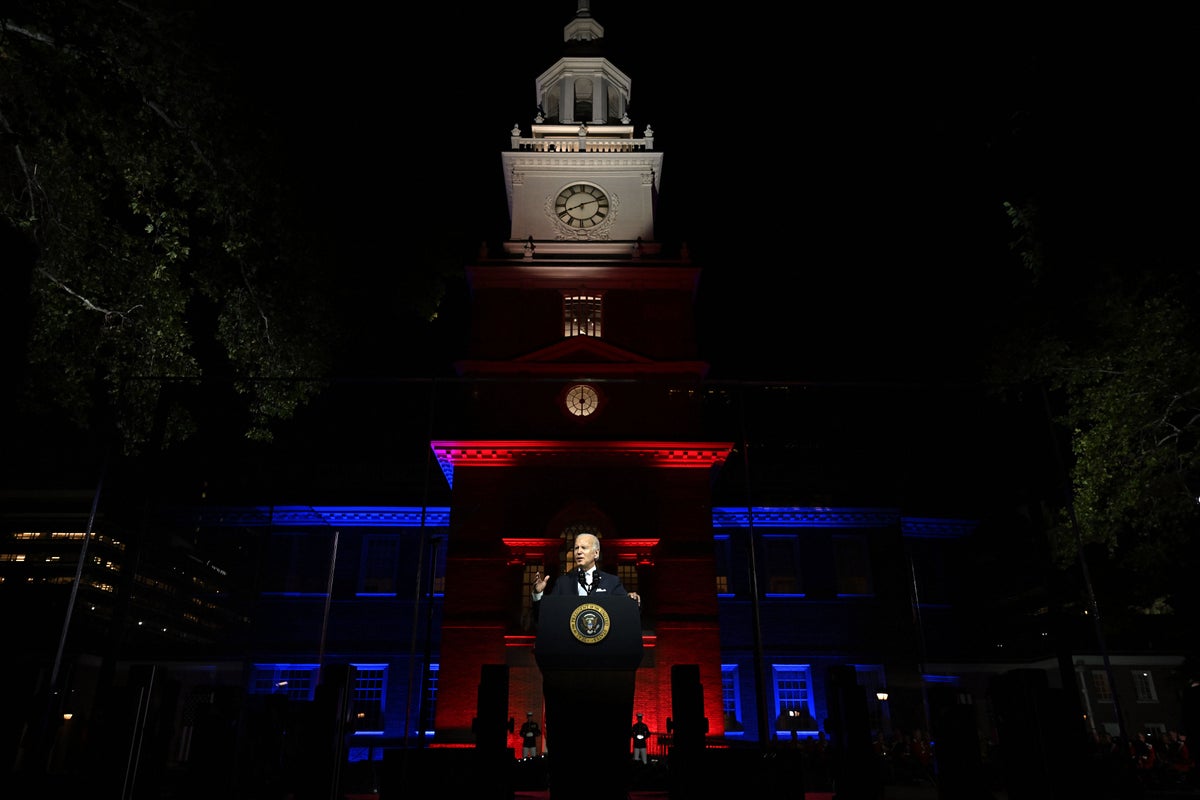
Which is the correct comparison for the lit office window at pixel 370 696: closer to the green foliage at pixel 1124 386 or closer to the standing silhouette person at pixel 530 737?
the standing silhouette person at pixel 530 737

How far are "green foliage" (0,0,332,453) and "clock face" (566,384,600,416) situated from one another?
9.14 metres

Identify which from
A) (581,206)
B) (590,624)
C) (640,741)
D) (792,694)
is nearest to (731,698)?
(792,694)

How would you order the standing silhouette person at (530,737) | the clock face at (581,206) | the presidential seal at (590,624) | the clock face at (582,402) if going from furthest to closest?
the clock face at (581,206) < the clock face at (582,402) < the standing silhouette person at (530,737) < the presidential seal at (590,624)

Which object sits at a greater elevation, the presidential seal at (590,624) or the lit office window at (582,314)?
the lit office window at (582,314)

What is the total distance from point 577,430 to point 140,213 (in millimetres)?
12764

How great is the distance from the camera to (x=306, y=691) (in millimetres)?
23688

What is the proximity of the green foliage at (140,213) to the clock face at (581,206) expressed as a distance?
12945 mm

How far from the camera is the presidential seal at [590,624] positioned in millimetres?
7191

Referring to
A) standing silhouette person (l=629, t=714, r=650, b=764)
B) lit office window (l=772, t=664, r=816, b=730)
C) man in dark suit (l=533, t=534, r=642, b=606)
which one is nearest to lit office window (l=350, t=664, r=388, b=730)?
standing silhouette person (l=629, t=714, r=650, b=764)

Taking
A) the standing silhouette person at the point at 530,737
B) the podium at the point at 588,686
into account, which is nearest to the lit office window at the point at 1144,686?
the standing silhouette person at the point at 530,737

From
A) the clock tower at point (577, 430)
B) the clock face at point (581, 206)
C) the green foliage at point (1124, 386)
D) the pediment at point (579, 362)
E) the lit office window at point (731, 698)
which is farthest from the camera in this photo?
the clock face at point (581, 206)

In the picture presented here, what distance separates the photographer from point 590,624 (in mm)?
7223

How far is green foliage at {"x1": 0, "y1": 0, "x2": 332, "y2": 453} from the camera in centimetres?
927

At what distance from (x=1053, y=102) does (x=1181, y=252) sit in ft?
9.18
